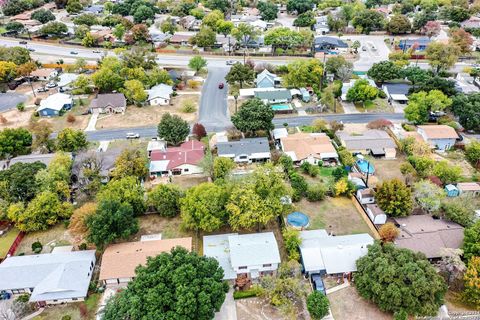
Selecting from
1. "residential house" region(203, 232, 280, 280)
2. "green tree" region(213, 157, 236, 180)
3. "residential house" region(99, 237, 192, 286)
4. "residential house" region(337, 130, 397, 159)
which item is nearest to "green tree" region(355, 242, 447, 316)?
"residential house" region(203, 232, 280, 280)

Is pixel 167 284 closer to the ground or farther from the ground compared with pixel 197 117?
farther from the ground

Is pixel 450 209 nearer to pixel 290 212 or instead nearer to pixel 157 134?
pixel 290 212

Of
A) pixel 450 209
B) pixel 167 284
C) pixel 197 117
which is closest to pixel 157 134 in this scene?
pixel 197 117

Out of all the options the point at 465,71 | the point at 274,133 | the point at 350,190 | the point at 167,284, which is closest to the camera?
the point at 167,284

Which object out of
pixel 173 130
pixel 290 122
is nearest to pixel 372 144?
pixel 290 122

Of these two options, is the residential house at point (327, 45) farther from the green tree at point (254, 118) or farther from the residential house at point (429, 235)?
the residential house at point (429, 235)

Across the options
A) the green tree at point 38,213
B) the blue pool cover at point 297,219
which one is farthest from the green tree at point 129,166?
the blue pool cover at point 297,219

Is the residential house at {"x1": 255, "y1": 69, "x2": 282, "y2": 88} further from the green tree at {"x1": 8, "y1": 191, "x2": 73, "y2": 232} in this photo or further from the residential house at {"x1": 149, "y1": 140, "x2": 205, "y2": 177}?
the green tree at {"x1": 8, "y1": 191, "x2": 73, "y2": 232}
